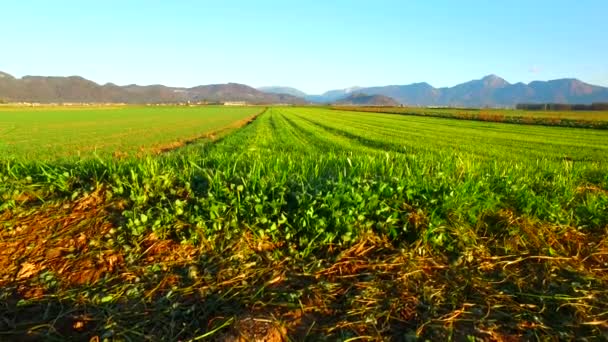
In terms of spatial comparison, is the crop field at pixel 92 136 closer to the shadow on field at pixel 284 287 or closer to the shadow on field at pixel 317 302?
the shadow on field at pixel 284 287

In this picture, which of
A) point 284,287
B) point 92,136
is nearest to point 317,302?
point 284,287

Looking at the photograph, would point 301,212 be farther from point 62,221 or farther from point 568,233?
point 568,233

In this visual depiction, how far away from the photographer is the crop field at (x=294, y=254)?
2684 mm

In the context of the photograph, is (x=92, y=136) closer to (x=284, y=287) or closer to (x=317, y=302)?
(x=284, y=287)

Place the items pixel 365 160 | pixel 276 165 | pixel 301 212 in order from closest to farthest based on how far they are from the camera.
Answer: pixel 301 212 < pixel 276 165 < pixel 365 160

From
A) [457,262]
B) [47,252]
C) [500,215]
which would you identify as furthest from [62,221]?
[500,215]

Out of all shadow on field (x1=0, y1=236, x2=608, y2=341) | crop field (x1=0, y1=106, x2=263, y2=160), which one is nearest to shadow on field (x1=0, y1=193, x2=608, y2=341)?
shadow on field (x1=0, y1=236, x2=608, y2=341)

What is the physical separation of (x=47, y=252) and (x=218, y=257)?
142 cm

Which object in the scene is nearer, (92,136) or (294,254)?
(294,254)

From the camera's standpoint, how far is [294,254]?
3381 millimetres

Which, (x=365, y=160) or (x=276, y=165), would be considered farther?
(x=365, y=160)

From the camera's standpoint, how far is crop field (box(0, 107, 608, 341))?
2.68 meters

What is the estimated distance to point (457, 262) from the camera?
11.1ft

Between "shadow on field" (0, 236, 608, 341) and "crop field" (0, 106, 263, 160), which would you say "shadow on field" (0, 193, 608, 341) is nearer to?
"shadow on field" (0, 236, 608, 341)
